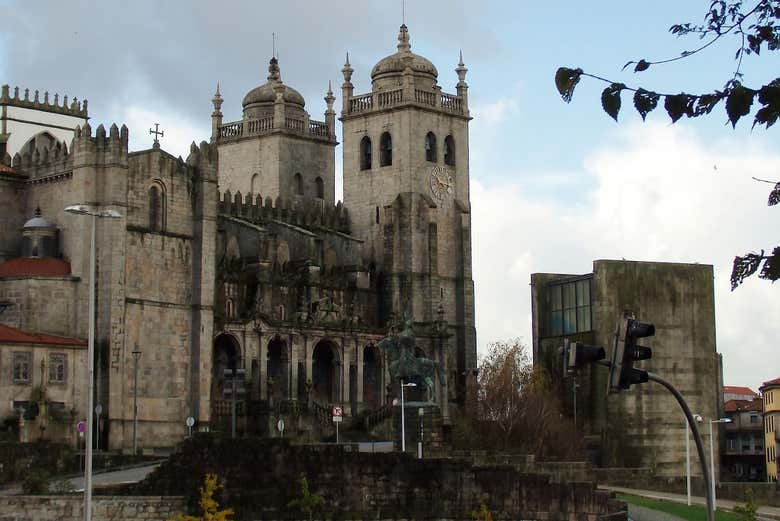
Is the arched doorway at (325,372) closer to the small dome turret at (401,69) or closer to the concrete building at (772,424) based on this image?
the small dome turret at (401,69)

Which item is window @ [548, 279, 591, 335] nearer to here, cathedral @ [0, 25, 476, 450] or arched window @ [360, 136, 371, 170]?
cathedral @ [0, 25, 476, 450]

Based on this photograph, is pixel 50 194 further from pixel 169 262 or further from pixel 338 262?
pixel 338 262

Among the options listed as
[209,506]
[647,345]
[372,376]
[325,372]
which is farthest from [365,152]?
[209,506]

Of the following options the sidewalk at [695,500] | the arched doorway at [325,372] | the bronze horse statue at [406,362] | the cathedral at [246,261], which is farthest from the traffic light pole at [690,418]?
the arched doorway at [325,372]

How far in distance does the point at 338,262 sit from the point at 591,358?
91711mm

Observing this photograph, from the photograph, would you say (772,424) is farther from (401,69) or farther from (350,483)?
(350,483)

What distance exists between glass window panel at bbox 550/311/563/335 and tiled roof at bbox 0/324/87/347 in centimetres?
4397

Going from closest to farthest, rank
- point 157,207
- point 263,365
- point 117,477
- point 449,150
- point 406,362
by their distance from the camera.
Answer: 1. point 117,477
2. point 406,362
3. point 157,207
4. point 263,365
5. point 449,150

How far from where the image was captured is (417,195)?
4461 inches

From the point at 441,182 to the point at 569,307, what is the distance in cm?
1291

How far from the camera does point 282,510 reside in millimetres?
56250

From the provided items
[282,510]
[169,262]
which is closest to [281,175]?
[169,262]

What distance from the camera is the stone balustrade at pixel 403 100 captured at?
116 m

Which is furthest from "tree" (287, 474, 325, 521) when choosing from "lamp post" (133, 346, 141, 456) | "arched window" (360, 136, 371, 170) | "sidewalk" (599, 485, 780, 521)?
"arched window" (360, 136, 371, 170)
